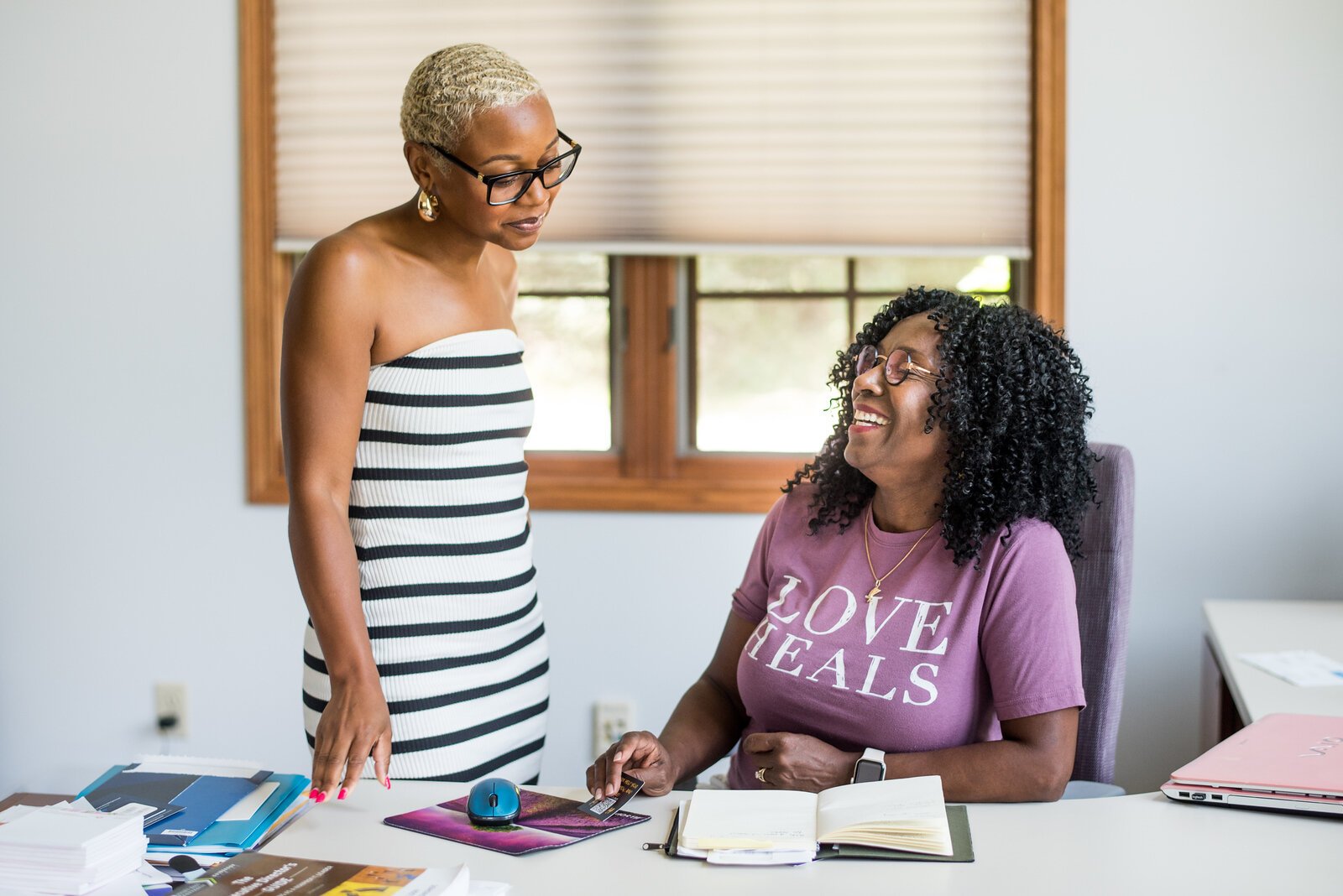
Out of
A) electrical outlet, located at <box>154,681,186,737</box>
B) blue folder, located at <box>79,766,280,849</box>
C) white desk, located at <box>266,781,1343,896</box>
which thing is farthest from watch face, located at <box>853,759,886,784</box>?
electrical outlet, located at <box>154,681,186,737</box>

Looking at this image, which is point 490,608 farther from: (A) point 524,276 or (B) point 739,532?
(A) point 524,276

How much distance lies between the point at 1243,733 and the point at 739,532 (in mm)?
1416

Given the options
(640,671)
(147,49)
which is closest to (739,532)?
(640,671)

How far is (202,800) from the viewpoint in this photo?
1.34m

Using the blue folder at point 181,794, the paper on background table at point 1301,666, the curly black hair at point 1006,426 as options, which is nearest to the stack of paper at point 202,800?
the blue folder at point 181,794

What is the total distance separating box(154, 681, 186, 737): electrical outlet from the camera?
2926 millimetres

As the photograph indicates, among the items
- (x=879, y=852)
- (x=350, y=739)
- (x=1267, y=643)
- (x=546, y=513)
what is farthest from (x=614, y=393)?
(x=879, y=852)

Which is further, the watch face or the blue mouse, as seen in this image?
the watch face

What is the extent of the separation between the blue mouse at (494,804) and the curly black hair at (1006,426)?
0.66 metres

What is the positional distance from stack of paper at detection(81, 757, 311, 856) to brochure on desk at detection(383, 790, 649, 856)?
144mm

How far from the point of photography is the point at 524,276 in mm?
2865

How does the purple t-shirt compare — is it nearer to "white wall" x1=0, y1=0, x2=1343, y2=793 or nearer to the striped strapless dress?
the striped strapless dress

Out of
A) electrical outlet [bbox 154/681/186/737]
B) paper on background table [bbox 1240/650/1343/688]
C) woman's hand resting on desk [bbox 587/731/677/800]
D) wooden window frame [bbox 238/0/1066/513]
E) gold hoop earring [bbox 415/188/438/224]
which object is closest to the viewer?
woman's hand resting on desk [bbox 587/731/677/800]

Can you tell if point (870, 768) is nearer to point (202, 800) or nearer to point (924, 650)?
point (924, 650)
